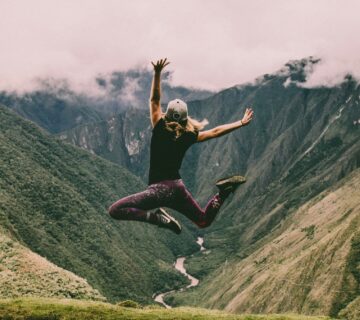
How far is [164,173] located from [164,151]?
0.55 metres

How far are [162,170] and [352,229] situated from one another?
20034 cm

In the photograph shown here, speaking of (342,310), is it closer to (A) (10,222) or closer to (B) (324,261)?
(B) (324,261)

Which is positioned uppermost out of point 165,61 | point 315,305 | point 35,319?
point 165,61

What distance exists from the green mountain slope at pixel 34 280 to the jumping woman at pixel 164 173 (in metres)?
57.5

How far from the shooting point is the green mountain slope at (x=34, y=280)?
73.4 meters

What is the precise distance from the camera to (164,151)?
12.7m

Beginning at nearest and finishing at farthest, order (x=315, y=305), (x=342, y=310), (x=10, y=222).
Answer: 1. (x=342, y=310)
2. (x=315, y=305)
3. (x=10, y=222)

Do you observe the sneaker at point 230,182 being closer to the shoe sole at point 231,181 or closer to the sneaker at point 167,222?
the shoe sole at point 231,181

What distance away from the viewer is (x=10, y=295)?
2731 inches

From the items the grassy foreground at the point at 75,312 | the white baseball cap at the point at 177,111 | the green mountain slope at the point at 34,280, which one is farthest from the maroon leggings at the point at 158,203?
the green mountain slope at the point at 34,280

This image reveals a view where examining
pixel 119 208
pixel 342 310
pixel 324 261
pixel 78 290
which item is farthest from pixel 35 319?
pixel 324 261

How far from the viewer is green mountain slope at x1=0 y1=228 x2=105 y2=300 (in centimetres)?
7344

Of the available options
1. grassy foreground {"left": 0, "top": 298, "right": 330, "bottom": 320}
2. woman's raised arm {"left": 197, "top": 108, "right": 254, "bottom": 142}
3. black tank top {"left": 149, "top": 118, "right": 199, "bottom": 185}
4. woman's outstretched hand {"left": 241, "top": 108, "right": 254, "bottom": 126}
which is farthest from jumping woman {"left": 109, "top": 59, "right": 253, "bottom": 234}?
grassy foreground {"left": 0, "top": 298, "right": 330, "bottom": 320}

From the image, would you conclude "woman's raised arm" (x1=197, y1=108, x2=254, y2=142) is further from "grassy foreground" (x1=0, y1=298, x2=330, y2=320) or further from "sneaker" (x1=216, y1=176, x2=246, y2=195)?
"grassy foreground" (x1=0, y1=298, x2=330, y2=320)
